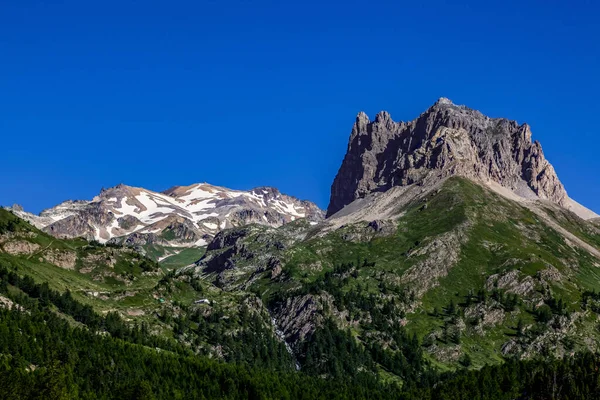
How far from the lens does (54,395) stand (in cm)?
19750

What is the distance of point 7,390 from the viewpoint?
19738 cm

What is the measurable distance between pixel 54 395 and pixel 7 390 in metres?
13.2
